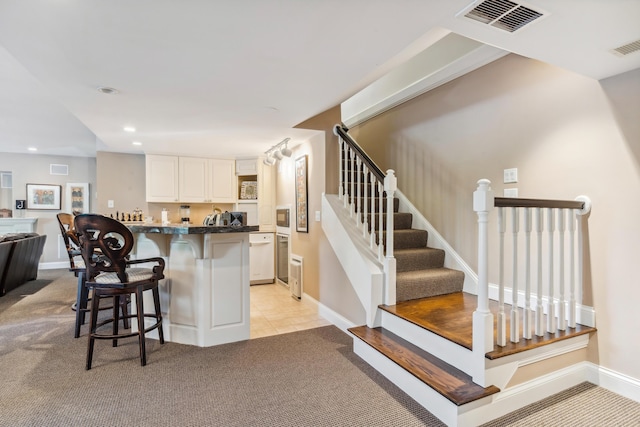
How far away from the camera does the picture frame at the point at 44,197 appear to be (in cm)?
660

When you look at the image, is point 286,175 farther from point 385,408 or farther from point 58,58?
point 385,408

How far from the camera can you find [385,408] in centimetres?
192

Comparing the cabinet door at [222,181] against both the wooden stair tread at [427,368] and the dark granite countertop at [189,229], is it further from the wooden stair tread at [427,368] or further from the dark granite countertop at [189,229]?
the wooden stair tread at [427,368]

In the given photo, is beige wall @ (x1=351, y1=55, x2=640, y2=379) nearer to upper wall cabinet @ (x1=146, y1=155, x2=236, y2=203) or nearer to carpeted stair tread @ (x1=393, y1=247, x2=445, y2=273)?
carpeted stair tread @ (x1=393, y1=247, x2=445, y2=273)

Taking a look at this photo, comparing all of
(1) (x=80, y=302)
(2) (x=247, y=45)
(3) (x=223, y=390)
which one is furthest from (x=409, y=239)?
(1) (x=80, y=302)

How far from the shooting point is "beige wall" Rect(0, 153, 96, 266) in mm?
6555

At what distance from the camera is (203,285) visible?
2773 mm

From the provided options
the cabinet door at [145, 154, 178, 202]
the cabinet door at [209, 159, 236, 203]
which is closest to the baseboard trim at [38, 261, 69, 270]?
the cabinet door at [145, 154, 178, 202]

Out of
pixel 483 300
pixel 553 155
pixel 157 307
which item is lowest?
pixel 157 307

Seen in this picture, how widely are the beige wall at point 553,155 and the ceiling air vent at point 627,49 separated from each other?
12.2 inches

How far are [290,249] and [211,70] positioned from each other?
117 inches

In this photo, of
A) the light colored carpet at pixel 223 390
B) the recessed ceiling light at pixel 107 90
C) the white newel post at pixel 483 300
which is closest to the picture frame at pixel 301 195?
the light colored carpet at pixel 223 390

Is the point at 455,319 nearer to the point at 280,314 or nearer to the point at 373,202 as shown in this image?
the point at 373,202

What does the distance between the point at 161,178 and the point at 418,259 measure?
4241mm
